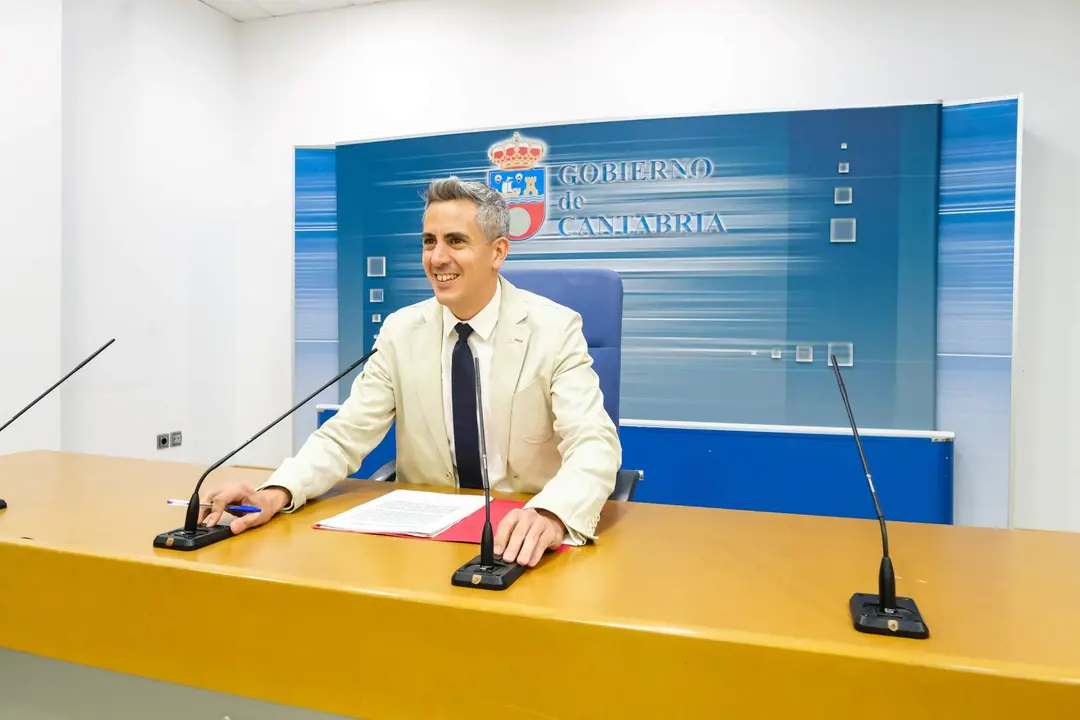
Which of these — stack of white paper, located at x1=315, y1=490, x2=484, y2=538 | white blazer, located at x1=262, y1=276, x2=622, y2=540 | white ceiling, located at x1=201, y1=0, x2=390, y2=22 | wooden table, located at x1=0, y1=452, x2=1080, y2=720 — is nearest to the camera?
wooden table, located at x1=0, y1=452, x2=1080, y2=720

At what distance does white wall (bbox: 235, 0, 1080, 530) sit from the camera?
3.09m

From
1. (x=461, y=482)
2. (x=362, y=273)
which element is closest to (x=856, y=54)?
(x=362, y=273)

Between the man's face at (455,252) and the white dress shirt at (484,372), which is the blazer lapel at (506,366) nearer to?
the white dress shirt at (484,372)

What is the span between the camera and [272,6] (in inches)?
162

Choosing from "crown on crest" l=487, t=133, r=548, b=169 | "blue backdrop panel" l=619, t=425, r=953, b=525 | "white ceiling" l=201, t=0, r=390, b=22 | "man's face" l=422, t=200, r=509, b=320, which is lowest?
"blue backdrop panel" l=619, t=425, r=953, b=525

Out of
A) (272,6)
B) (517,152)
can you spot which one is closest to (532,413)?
(517,152)

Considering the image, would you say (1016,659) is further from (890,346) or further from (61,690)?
(890,346)

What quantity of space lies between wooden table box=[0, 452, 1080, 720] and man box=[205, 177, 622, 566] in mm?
520

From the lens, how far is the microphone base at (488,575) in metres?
0.90

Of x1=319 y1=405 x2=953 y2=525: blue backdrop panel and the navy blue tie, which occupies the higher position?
the navy blue tie

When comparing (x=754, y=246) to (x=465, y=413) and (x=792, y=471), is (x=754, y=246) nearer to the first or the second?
(x=792, y=471)

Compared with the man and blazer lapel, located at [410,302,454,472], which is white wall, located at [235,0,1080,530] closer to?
the man

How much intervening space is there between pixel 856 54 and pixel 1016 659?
10.7ft

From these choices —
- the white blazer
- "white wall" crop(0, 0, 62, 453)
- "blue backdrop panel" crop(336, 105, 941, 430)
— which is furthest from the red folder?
"white wall" crop(0, 0, 62, 453)
